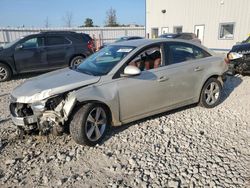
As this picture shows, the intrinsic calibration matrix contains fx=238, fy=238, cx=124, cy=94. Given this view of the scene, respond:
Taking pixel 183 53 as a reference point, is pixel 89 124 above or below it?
below

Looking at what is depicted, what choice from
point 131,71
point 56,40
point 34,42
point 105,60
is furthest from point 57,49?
point 131,71

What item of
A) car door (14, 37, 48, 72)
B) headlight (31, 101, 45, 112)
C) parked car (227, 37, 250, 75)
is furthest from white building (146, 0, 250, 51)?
headlight (31, 101, 45, 112)

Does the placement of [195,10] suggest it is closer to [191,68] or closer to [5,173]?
[191,68]

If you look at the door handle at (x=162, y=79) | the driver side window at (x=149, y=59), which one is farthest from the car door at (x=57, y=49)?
the door handle at (x=162, y=79)

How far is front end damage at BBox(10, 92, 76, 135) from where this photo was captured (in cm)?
353

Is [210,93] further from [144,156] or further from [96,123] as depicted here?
[96,123]

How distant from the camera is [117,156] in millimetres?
3539

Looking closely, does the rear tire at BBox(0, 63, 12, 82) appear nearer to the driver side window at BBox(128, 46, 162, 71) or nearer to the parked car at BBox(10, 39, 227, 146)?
the parked car at BBox(10, 39, 227, 146)

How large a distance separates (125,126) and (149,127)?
0.45 metres

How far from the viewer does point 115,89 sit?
152 inches

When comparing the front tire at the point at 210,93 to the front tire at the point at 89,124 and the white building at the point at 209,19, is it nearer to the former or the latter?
the front tire at the point at 89,124

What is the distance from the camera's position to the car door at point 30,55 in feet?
28.5

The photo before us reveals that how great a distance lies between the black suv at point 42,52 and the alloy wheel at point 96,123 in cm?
597

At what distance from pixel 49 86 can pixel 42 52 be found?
233 inches
